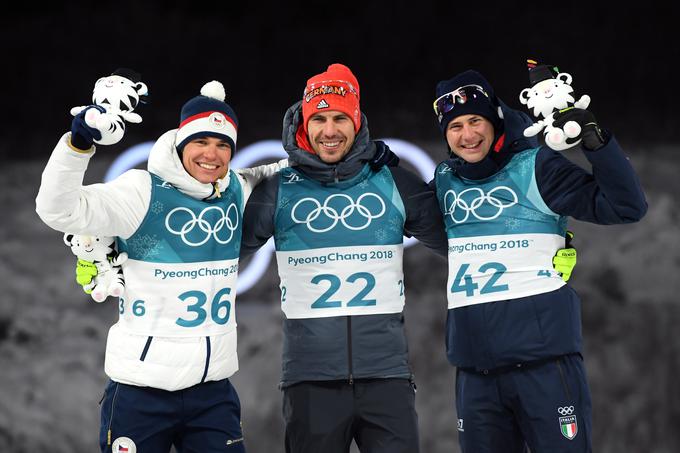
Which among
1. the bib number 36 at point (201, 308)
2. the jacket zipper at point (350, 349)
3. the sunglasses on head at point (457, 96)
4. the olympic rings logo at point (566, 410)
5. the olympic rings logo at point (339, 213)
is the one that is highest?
the sunglasses on head at point (457, 96)

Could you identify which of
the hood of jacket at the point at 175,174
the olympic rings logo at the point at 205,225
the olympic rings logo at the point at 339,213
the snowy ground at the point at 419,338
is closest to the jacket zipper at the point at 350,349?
the olympic rings logo at the point at 339,213

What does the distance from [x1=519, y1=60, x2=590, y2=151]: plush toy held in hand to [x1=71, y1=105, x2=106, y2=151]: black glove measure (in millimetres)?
1357

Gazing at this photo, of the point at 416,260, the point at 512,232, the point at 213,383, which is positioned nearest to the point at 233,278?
the point at 213,383

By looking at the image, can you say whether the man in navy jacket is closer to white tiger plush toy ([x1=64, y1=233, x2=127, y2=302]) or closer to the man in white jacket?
the man in white jacket

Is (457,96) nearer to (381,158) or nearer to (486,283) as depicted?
(381,158)

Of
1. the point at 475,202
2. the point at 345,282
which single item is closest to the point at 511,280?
the point at 475,202

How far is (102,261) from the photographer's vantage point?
9.57ft

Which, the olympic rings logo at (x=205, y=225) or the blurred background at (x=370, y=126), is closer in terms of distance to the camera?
the olympic rings logo at (x=205, y=225)

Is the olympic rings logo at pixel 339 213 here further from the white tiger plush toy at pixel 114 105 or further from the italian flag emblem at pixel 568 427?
the italian flag emblem at pixel 568 427

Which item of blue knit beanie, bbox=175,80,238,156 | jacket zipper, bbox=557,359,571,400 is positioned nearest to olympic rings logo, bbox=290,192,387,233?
blue knit beanie, bbox=175,80,238,156

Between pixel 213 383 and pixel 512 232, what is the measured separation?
1164 mm

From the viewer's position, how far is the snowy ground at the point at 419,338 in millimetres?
5398

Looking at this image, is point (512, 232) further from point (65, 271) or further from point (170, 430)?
point (65, 271)

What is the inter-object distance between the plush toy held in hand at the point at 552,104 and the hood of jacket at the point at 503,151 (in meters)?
0.25
